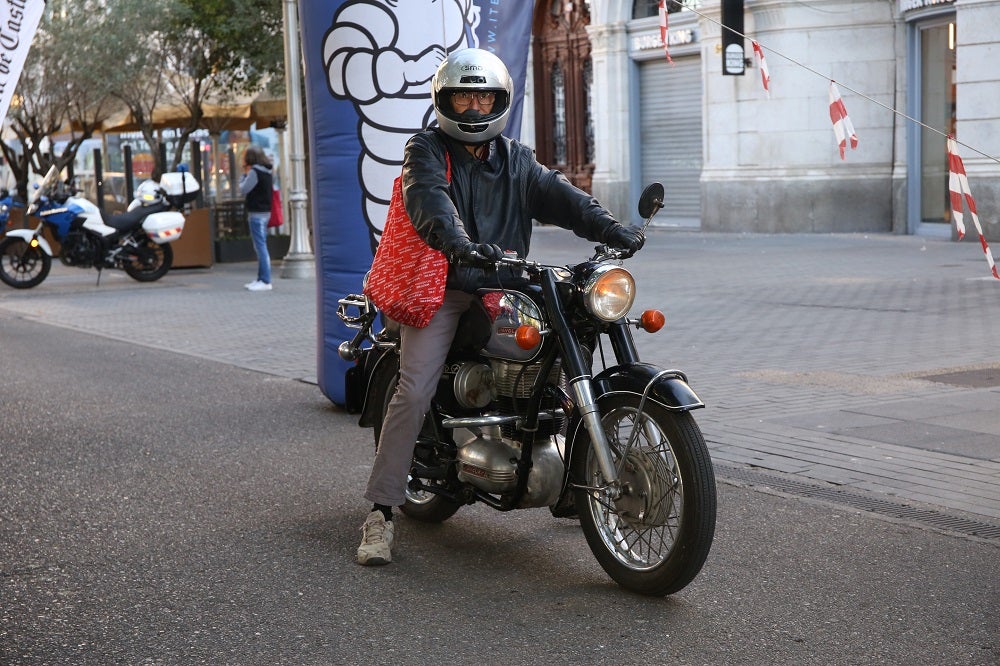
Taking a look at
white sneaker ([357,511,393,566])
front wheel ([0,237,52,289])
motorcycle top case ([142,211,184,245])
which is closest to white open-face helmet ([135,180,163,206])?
motorcycle top case ([142,211,184,245])

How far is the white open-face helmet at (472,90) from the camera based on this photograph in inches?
181

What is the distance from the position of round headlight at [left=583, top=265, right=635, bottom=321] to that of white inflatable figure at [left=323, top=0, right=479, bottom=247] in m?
3.56

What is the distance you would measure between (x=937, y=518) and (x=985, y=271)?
9978 millimetres

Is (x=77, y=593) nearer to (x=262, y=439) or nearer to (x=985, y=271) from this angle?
(x=262, y=439)

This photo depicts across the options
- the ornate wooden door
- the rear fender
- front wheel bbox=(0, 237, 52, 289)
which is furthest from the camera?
the ornate wooden door

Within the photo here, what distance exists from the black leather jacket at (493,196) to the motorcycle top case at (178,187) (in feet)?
46.5

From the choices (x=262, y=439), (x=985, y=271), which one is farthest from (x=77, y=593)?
(x=985, y=271)

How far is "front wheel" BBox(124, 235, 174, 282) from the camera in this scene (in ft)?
59.4

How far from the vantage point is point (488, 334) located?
459 centimetres

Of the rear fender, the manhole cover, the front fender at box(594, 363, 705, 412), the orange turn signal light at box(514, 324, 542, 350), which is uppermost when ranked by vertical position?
the orange turn signal light at box(514, 324, 542, 350)

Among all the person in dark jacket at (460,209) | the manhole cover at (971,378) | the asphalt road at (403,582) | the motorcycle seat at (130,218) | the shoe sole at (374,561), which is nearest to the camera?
the asphalt road at (403,582)

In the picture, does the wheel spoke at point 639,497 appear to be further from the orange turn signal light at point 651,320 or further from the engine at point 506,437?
the orange turn signal light at point 651,320

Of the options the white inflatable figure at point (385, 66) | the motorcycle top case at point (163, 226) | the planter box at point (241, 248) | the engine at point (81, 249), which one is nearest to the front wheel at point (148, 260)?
the motorcycle top case at point (163, 226)

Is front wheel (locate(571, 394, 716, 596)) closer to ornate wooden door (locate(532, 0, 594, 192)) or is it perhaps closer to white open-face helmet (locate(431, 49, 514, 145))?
white open-face helmet (locate(431, 49, 514, 145))
